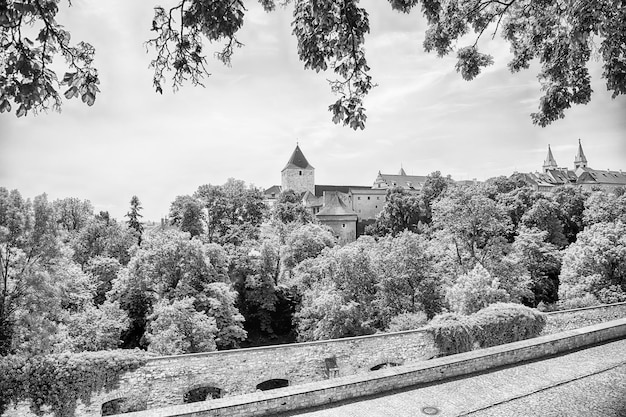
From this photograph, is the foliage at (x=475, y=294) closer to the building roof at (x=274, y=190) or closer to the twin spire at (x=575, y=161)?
the building roof at (x=274, y=190)

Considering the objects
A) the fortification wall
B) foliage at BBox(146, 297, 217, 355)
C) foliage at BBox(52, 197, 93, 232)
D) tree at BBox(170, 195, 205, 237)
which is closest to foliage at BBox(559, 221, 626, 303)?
the fortification wall

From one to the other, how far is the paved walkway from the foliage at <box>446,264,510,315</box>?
33.4 ft

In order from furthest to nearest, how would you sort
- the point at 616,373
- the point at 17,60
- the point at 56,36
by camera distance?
the point at 616,373
the point at 56,36
the point at 17,60

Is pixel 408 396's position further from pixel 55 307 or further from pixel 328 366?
pixel 55 307

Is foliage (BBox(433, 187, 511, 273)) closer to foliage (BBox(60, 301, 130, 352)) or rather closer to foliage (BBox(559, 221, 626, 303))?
foliage (BBox(559, 221, 626, 303))

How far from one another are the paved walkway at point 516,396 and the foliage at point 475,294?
1019 cm

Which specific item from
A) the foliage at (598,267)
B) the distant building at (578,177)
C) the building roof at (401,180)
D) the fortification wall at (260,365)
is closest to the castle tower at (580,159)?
the distant building at (578,177)

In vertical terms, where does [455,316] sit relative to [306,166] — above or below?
below

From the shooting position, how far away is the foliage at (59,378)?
368 inches

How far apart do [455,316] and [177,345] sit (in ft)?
35.9

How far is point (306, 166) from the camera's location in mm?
76438

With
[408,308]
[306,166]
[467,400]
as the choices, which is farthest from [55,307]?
[306,166]

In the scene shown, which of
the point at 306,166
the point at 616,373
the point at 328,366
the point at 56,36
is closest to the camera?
the point at 56,36

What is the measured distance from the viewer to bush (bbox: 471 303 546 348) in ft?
42.0
